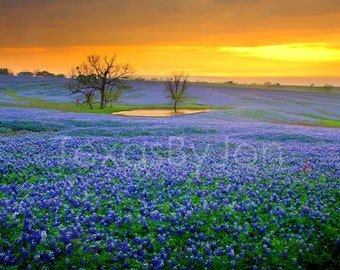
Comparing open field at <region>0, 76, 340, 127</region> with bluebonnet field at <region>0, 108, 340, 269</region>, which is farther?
open field at <region>0, 76, 340, 127</region>

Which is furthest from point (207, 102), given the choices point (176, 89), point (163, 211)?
point (163, 211)

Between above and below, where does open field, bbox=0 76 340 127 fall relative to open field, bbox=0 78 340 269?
below

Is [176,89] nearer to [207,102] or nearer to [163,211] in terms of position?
[207,102]

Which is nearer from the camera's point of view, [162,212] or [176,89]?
[162,212]

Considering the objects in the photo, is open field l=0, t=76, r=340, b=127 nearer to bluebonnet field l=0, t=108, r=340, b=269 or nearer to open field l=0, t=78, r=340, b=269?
open field l=0, t=78, r=340, b=269

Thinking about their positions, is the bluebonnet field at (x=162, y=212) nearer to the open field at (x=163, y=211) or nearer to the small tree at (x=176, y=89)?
the open field at (x=163, y=211)

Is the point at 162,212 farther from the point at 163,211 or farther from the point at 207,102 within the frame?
the point at 207,102

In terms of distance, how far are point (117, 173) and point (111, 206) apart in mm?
2316

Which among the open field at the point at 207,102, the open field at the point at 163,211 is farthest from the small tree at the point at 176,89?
the open field at the point at 163,211

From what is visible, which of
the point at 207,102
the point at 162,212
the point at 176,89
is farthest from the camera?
the point at 207,102

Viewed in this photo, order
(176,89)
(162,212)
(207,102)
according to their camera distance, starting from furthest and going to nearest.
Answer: (207,102)
(176,89)
(162,212)

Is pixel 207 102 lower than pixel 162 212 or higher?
lower

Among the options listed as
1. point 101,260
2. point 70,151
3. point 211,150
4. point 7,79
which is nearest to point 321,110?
point 211,150

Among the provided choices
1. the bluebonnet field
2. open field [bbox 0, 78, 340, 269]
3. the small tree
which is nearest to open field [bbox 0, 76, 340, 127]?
the small tree
